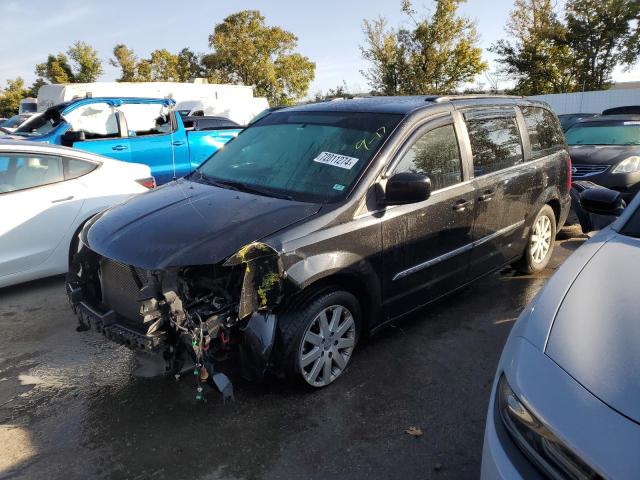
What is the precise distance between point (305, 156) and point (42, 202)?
277 cm

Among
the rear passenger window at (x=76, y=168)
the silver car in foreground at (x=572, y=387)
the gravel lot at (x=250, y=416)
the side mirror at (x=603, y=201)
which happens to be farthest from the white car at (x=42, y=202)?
the side mirror at (x=603, y=201)

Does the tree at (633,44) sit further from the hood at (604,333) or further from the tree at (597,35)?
the hood at (604,333)

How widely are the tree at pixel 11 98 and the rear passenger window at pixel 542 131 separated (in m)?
40.0

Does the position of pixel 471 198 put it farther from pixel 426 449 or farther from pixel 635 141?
pixel 635 141

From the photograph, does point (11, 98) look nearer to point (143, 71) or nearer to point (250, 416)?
point (143, 71)

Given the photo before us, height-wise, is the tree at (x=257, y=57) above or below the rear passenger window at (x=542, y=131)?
above

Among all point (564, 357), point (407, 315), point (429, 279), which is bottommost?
point (407, 315)

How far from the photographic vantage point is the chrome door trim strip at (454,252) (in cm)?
349

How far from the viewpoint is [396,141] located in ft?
11.2

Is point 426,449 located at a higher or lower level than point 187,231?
lower

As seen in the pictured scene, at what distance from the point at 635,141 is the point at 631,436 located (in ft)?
26.1

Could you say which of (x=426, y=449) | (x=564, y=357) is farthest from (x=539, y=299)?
(x=426, y=449)

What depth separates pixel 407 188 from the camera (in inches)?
123

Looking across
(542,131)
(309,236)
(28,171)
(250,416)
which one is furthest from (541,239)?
(28,171)
